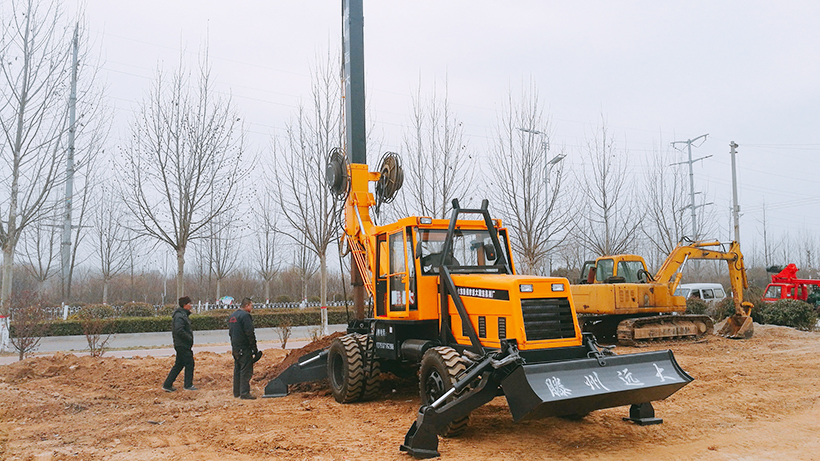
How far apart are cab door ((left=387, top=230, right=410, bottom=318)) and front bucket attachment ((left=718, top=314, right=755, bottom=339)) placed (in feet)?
43.4

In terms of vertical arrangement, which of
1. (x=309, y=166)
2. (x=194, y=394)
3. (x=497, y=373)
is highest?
(x=309, y=166)

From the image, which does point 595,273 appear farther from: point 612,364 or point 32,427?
point 32,427

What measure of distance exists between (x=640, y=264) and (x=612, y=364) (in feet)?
43.1

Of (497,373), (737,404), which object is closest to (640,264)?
(737,404)

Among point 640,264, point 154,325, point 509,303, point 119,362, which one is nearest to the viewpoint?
point 509,303

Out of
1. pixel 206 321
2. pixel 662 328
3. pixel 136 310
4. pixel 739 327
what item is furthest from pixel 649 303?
pixel 136 310

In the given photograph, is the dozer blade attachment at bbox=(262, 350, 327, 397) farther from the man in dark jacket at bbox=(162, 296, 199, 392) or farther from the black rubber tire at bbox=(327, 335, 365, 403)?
the man in dark jacket at bbox=(162, 296, 199, 392)

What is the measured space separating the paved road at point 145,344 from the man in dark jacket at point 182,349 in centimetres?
555

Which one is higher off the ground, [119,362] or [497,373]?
[497,373]

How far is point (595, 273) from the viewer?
18.5 m

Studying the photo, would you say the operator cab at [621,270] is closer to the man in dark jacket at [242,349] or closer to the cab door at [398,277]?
the cab door at [398,277]

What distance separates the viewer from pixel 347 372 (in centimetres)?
861

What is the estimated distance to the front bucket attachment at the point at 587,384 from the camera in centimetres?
559

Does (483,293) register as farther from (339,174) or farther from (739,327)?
(739,327)
